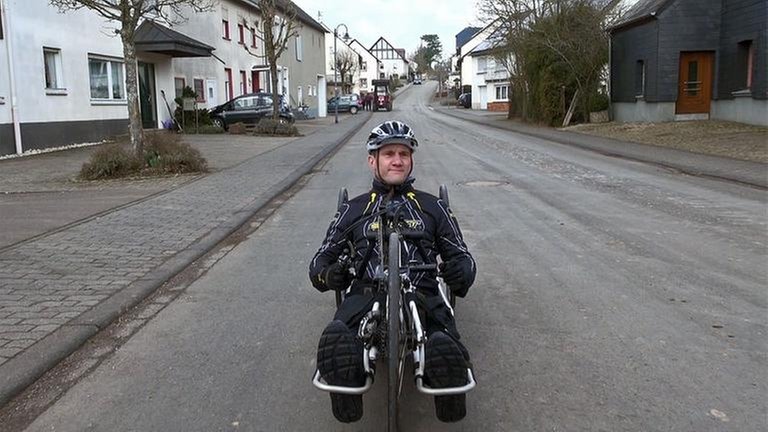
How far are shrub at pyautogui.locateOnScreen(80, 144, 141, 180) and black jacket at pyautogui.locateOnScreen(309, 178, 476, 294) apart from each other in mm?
10419

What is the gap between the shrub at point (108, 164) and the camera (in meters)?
12.8

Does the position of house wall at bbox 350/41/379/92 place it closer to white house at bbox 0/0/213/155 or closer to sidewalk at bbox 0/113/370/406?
white house at bbox 0/0/213/155

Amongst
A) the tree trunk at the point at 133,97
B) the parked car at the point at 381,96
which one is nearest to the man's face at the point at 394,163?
the tree trunk at the point at 133,97

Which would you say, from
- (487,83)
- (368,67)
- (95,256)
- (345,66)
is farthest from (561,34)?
(368,67)

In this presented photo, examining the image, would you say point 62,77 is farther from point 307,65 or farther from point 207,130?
point 307,65

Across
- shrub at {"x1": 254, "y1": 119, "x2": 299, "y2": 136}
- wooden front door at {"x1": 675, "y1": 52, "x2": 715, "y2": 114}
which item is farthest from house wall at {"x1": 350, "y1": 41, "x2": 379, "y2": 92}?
wooden front door at {"x1": 675, "y1": 52, "x2": 715, "y2": 114}

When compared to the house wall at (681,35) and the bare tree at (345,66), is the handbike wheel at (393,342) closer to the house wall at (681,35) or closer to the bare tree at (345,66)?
the house wall at (681,35)

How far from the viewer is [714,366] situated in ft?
12.9

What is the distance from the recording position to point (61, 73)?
20406 mm

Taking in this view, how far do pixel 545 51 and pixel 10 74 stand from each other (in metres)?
24.3

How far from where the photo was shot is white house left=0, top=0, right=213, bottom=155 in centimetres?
1773

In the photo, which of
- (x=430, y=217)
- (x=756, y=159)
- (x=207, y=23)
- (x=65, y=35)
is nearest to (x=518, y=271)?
(x=430, y=217)

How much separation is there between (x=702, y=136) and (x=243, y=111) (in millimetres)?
19375

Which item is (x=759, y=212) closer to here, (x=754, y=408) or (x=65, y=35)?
(x=754, y=408)
